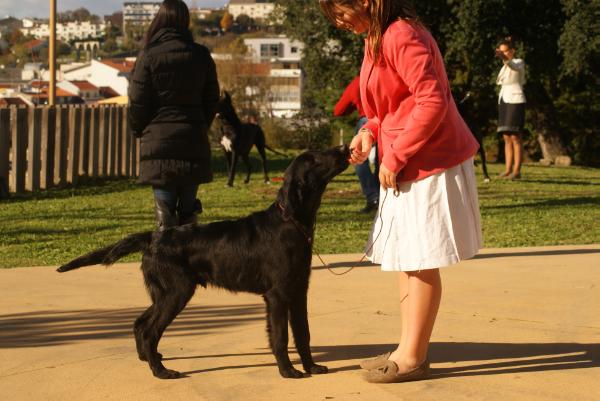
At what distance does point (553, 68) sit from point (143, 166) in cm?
1841

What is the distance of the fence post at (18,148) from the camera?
50.1ft

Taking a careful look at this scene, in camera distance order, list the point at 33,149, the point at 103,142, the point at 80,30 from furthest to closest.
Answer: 1. the point at 80,30
2. the point at 103,142
3. the point at 33,149

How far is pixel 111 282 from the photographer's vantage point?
24.6 ft

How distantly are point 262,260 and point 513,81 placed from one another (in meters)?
12.1

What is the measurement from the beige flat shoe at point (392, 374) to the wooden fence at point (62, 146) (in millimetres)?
11127

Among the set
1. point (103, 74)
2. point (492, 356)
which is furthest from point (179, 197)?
point (103, 74)

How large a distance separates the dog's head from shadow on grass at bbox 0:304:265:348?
4.43ft

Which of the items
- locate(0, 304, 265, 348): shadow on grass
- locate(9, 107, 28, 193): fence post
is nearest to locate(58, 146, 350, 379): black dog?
locate(0, 304, 265, 348): shadow on grass

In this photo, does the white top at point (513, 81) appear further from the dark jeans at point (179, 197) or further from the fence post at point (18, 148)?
the dark jeans at point (179, 197)

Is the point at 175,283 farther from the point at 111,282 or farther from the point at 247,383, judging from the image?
the point at 111,282

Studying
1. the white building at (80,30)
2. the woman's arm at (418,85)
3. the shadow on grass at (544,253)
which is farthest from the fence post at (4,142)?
the white building at (80,30)

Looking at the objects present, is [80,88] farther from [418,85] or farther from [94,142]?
[418,85]

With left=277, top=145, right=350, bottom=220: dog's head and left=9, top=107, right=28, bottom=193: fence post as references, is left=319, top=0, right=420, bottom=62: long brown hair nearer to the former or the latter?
left=277, top=145, right=350, bottom=220: dog's head

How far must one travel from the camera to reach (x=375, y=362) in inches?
194
